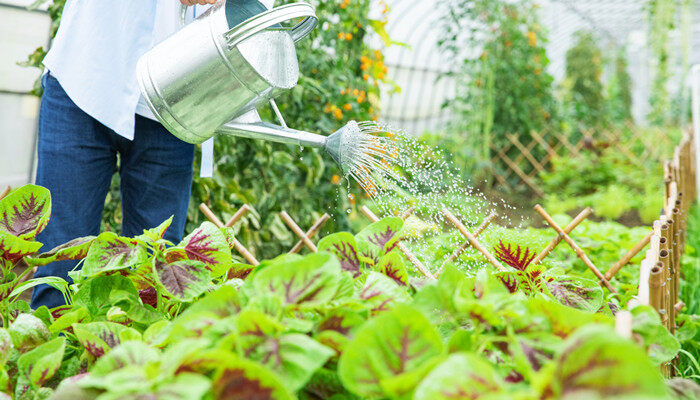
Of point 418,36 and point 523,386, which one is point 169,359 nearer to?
point 523,386

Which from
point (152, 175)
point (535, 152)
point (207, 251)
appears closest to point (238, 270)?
point (207, 251)

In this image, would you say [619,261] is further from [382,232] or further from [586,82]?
[586,82]

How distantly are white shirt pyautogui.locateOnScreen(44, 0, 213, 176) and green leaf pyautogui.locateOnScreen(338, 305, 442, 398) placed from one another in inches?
35.6

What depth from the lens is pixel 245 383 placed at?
0.42 meters

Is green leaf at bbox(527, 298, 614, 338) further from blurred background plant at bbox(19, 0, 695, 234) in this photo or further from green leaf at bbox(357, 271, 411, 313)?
blurred background plant at bbox(19, 0, 695, 234)

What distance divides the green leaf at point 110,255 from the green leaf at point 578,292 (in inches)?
18.8

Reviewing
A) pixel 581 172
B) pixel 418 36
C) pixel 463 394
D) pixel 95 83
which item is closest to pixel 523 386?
pixel 463 394

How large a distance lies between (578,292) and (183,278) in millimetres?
454

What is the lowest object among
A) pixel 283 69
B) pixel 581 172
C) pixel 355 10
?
pixel 581 172

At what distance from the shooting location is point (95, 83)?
3.92 feet

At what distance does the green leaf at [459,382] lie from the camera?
1.29 feet

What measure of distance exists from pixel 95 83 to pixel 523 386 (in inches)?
40.5

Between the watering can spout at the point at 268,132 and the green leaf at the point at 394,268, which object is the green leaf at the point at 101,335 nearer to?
the green leaf at the point at 394,268

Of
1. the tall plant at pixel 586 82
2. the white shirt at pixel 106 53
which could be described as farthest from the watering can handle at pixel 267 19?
the tall plant at pixel 586 82
